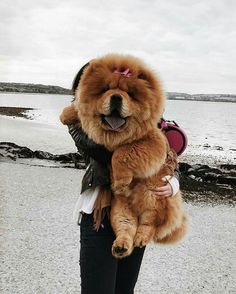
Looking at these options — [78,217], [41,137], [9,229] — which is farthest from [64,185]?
[41,137]

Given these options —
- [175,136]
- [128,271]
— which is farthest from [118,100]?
[128,271]

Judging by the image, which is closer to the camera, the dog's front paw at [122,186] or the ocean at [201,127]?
the dog's front paw at [122,186]

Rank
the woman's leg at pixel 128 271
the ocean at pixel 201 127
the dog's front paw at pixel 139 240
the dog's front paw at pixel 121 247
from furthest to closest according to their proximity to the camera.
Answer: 1. the ocean at pixel 201 127
2. the woman's leg at pixel 128 271
3. the dog's front paw at pixel 139 240
4. the dog's front paw at pixel 121 247

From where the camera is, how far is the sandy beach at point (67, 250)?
4.83 metres

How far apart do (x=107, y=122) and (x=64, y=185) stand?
7.96 m

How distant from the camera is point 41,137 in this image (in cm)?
2069

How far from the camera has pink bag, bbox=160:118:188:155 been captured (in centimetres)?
231

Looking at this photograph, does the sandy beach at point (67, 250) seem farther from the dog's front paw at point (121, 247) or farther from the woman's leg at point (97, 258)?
the dog's front paw at point (121, 247)

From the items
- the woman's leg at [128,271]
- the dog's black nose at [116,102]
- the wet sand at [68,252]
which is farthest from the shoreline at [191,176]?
A: the dog's black nose at [116,102]

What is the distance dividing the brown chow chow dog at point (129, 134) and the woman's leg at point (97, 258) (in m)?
0.11

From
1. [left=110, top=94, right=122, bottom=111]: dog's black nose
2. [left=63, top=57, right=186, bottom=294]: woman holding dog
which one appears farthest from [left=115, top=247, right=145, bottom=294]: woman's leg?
[left=110, top=94, right=122, bottom=111]: dog's black nose

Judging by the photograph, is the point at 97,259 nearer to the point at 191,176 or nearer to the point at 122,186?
the point at 122,186

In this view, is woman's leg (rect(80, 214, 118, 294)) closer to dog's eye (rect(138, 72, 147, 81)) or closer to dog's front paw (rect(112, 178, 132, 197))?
dog's front paw (rect(112, 178, 132, 197))

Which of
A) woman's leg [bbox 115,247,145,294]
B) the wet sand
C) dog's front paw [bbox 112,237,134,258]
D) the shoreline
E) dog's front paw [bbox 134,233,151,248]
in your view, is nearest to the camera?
dog's front paw [bbox 112,237,134,258]
